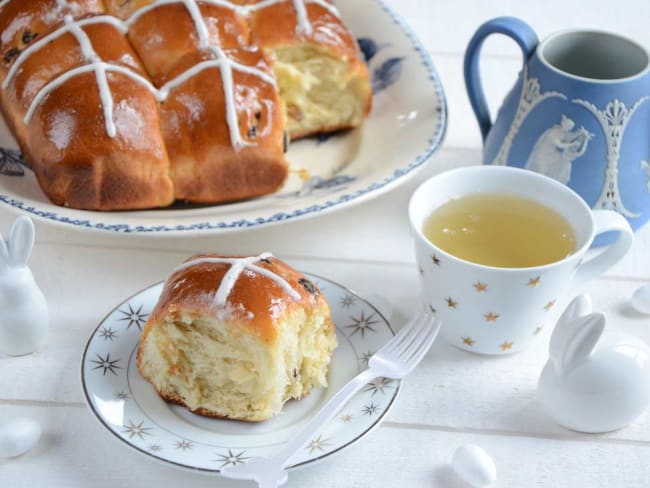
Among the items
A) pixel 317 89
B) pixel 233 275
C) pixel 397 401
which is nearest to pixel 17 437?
pixel 233 275

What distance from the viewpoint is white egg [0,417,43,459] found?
1.14 metres

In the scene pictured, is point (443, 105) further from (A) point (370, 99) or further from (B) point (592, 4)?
(B) point (592, 4)

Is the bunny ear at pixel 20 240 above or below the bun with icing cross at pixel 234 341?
above

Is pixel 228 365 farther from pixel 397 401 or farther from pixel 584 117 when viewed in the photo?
pixel 584 117

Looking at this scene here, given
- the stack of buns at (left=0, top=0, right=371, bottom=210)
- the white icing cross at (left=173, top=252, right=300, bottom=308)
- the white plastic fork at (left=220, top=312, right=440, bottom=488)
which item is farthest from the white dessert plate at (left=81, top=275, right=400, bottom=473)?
the stack of buns at (left=0, top=0, right=371, bottom=210)

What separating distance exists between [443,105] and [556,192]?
43cm

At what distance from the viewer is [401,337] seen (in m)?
1.25

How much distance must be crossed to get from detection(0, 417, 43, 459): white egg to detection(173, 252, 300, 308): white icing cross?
26 cm

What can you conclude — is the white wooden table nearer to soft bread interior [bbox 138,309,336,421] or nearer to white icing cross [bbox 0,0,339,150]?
soft bread interior [bbox 138,309,336,421]

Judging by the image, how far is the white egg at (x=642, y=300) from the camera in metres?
1.40

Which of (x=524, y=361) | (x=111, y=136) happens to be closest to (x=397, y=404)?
(x=524, y=361)

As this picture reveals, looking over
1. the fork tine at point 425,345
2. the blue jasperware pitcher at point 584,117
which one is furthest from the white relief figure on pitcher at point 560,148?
the fork tine at point 425,345

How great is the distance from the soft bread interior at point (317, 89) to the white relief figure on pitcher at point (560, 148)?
413 mm

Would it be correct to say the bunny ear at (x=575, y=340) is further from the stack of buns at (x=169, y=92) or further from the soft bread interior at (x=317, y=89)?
the soft bread interior at (x=317, y=89)
